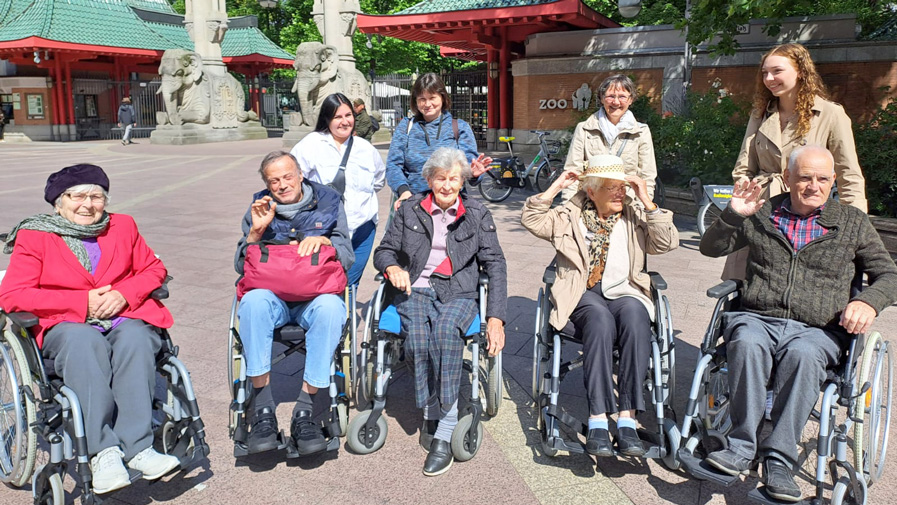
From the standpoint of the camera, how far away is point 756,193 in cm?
332

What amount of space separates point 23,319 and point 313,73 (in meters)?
18.0

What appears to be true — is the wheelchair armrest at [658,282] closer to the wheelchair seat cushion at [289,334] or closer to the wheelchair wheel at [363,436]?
the wheelchair wheel at [363,436]

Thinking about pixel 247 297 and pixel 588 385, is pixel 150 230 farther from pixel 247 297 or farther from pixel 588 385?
pixel 588 385

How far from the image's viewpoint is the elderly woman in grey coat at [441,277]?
338cm

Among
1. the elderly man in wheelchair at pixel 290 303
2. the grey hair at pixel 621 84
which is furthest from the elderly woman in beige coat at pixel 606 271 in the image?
the elderly man in wheelchair at pixel 290 303

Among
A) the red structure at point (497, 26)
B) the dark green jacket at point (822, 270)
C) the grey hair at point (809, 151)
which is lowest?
the dark green jacket at point (822, 270)

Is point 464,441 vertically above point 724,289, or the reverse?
point 724,289

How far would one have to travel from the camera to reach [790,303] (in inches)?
123

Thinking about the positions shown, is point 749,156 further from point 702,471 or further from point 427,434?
point 427,434

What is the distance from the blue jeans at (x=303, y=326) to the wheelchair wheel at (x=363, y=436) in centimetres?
23

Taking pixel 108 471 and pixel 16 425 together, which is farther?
pixel 16 425

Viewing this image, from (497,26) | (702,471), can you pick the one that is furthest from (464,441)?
(497,26)

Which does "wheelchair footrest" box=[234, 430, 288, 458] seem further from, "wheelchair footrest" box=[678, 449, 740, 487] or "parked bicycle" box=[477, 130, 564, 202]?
"parked bicycle" box=[477, 130, 564, 202]

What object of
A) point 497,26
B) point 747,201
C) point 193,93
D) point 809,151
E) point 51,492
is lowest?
point 51,492
